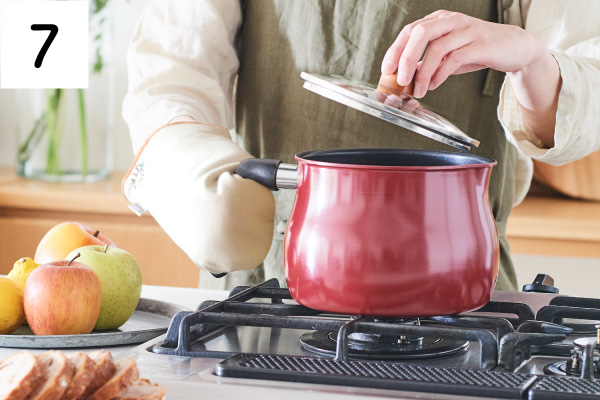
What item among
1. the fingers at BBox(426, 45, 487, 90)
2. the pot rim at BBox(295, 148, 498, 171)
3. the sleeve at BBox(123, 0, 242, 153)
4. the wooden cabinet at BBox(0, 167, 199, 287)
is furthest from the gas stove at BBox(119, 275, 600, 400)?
the wooden cabinet at BBox(0, 167, 199, 287)

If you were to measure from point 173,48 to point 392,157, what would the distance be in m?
0.46

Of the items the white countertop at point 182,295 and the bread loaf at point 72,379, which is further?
the white countertop at point 182,295

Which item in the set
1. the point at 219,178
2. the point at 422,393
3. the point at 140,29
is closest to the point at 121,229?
the point at 140,29

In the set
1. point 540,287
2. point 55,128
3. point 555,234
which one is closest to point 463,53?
point 540,287

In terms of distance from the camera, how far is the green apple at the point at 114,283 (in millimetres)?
720

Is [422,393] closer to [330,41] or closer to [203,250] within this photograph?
[203,250]

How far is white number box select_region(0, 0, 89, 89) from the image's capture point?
75.9 inches

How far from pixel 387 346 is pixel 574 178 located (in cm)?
126

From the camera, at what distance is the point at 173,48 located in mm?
1033

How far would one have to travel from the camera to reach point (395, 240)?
0.55 metres

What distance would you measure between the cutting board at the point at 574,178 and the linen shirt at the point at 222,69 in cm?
Result: 72

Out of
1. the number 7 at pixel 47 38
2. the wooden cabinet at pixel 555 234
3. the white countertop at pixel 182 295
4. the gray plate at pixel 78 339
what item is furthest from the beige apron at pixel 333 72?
the number 7 at pixel 47 38

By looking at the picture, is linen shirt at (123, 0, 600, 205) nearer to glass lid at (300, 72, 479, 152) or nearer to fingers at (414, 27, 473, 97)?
fingers at (414, 27, 473, 97)

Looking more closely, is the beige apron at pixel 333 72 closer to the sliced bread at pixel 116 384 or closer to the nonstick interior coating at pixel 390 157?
the nonstick interior coating at pixel 390 157
